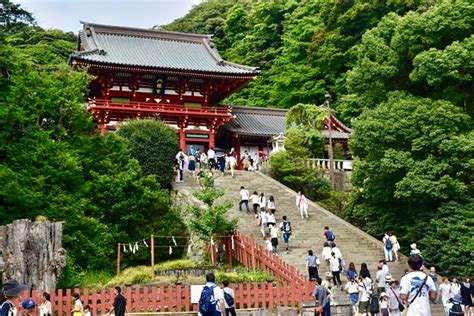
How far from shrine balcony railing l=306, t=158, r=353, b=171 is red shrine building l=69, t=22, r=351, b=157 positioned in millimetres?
4502

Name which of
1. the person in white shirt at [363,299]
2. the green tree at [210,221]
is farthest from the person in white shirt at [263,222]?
the person in white shirt at [363,299]

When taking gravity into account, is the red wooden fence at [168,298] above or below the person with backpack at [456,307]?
above

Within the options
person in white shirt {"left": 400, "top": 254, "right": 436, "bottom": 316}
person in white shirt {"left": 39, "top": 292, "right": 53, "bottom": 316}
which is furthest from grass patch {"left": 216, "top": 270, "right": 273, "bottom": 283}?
person in white shirt {"left": 400, "top": 254, "right": 436, "bottom": 316}

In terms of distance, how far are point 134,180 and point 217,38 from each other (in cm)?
4571

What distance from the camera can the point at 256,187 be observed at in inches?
1035

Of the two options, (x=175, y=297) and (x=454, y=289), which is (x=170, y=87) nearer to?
(x=175, y=297)

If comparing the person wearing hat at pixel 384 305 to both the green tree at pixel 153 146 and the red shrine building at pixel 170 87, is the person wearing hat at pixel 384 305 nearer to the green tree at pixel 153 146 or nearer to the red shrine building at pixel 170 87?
the green tree at pixel 153 146

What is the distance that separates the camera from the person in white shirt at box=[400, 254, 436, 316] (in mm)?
6719

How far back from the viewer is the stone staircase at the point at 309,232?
18500 mm

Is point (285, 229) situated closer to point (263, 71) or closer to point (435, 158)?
point (435, 158)

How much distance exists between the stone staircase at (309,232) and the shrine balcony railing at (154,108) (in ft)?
24.3

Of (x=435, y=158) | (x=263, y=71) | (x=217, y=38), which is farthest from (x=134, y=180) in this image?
(x=217, y=38)

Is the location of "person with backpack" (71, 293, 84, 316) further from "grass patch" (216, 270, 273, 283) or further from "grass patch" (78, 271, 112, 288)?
"grass patch" (216, 270, 273, 283)

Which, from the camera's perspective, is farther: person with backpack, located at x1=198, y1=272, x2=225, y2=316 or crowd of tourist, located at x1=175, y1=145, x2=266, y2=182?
crowd of tourist, located at x1=175, y1=145, x2=266, y2=182
